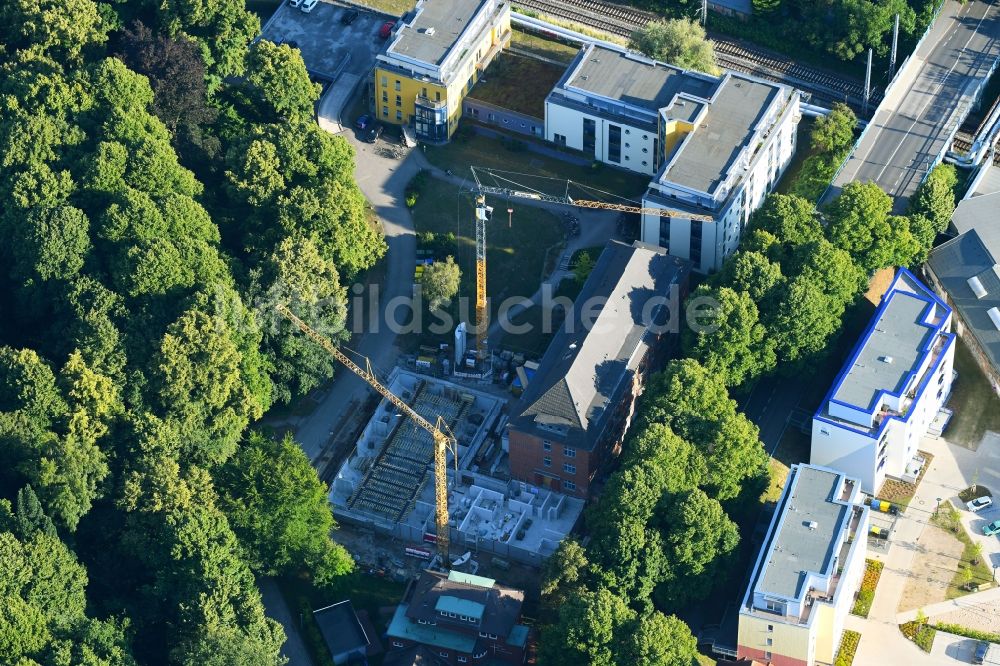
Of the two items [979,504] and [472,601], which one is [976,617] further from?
[472,601]

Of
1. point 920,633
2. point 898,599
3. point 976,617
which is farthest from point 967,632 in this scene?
point 898,599

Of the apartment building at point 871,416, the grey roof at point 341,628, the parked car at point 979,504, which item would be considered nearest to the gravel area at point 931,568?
the parked car at point 979,504

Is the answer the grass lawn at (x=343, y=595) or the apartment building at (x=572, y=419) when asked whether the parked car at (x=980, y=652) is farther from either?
the grass lawn at (x=343, y=595)

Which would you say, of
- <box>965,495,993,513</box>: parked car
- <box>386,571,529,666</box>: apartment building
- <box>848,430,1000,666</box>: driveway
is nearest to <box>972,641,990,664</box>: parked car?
<box>848,430,1000,666</box>: driveway

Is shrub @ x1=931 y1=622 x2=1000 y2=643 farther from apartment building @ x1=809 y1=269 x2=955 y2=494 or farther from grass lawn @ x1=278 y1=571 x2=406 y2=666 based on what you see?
grass lawn @ x1=278 y1=571 x2=406 y2=666

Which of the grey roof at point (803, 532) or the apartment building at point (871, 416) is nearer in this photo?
the grey roof at point (803, 532)

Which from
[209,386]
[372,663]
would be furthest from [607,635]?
[209,386]

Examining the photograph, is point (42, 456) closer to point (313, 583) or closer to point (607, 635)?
point (313, 583)
